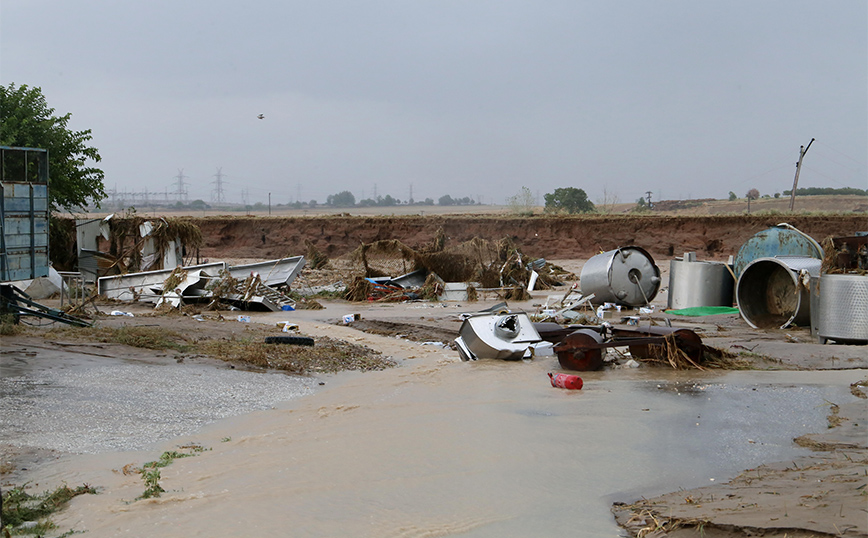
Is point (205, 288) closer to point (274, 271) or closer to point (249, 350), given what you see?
point (274, 271)

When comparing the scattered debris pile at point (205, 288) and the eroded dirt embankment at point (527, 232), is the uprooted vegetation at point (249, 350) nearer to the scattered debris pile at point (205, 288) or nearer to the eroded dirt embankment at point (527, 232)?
the scattered debris pile at point (205, 288)

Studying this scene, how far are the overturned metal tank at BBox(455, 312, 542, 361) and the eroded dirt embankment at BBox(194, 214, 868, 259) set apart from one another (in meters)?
23.6

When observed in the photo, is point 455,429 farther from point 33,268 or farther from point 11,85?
point 11,85

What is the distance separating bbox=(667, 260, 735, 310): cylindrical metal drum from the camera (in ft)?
54.3

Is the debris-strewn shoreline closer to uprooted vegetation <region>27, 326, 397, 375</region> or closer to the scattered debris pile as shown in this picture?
uprooted vegetation <region>27, 326, 397, 375</region>

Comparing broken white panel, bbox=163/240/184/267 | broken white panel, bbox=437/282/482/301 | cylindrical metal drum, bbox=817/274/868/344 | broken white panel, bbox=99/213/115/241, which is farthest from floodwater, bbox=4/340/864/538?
broken white panel, bbox=99/213/115/241

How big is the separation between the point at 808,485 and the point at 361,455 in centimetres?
318

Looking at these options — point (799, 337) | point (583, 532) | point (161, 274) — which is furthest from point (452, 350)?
point (161, 274)

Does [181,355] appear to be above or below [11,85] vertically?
below

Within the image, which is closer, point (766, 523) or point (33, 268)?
point (766, 523)

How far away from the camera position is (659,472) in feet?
18.1

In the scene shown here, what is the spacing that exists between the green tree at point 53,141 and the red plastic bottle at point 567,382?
19504 mm

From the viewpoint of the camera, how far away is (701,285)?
16594 mm

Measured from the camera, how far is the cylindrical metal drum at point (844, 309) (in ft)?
35.5
